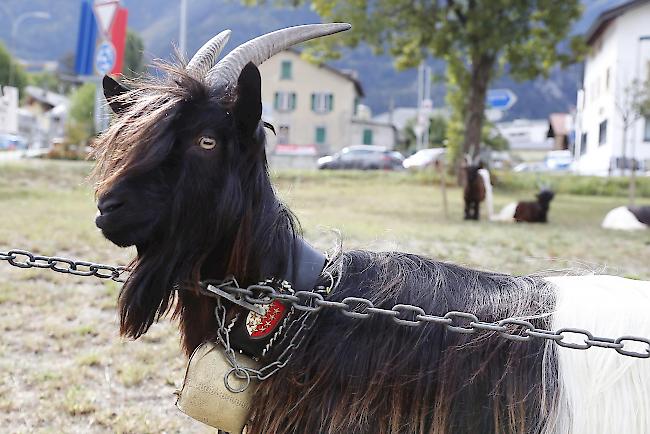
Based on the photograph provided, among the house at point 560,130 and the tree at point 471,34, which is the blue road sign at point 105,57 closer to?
the tree at point 471,34

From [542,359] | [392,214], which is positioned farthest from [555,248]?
[542,359]

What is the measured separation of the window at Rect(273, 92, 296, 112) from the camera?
169ft

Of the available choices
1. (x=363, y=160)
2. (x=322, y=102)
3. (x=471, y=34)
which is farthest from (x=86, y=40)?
(x=322, y=102)

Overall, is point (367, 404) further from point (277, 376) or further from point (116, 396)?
point (116, 396)

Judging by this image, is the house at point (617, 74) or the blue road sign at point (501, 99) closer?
the blue road sign at point (501, 99)

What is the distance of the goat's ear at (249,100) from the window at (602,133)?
112 feet

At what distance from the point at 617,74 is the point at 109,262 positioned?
27128 mm

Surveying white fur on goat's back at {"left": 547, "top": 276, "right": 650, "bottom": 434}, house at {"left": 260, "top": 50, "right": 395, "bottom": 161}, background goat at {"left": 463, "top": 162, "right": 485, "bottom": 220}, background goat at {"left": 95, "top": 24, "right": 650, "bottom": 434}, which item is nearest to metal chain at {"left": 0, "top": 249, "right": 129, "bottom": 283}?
background goat at {"left": 95, "top": 24, "right": 650, "bottom": 434}

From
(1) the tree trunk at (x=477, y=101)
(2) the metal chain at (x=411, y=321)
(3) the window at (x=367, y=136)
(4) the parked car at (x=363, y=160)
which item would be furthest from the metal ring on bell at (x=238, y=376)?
(3) the window at (x=367, y=136)

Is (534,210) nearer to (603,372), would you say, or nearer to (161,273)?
(603,372)

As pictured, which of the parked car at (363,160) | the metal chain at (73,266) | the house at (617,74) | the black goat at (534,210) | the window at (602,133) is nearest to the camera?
the metal chain at (73,266)

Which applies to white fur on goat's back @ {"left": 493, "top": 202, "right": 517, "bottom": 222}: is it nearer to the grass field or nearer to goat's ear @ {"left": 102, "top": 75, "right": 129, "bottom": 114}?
the grass field

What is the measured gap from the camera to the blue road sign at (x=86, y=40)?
13.1 metres

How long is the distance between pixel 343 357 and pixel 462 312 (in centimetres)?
38
